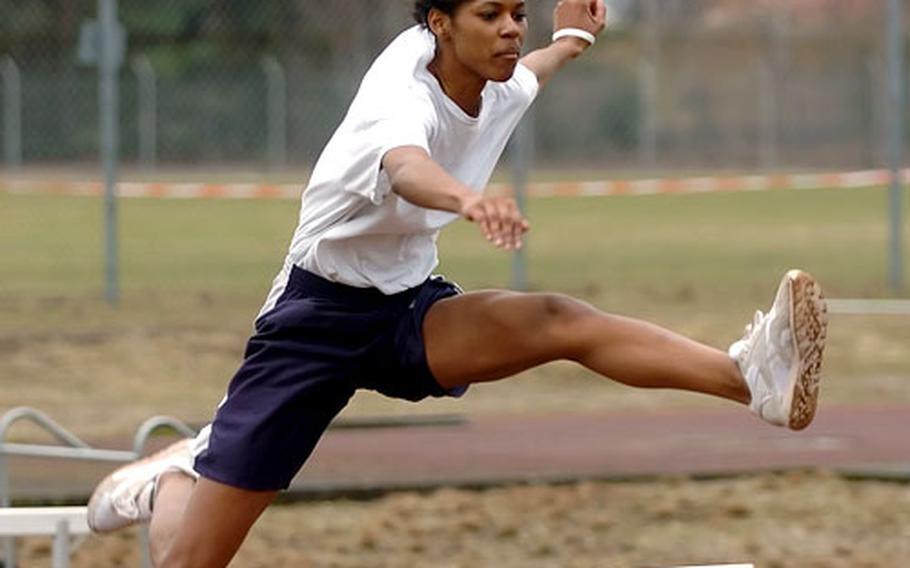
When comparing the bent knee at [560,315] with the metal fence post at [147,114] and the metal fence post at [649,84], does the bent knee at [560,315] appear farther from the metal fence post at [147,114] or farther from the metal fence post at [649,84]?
the metal fence post at [649,84]

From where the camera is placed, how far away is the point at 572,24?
6738mm

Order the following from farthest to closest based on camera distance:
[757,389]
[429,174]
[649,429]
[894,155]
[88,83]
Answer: [88,83]
[894,155]
[649,429]
[757,389]
[429,174]

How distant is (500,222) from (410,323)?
1.23m

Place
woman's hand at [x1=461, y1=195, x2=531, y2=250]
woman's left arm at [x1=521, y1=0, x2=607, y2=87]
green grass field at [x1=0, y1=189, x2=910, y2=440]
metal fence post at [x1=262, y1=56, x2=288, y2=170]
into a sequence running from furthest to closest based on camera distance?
metal fence post at [x1=262, y1=56, x2=288, y2=170] < green grass field at [x1=0, y1=189, x2=910, y2=440] < woman's left arm at [x1=521, y1=0, x2=607, y2=87] < woman's hand at [x1=461, y1=195, x2=531, y2=250]

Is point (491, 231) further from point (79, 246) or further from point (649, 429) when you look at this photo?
point (79, 246)

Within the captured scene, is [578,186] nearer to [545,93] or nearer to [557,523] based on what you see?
[545,93]

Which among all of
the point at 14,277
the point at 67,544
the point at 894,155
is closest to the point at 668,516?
the point at 67,544

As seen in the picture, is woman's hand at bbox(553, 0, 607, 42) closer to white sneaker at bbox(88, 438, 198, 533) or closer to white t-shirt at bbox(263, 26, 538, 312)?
white t-shirt at bbox(263, 26, 538, 312)

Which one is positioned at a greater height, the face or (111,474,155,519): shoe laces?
the face

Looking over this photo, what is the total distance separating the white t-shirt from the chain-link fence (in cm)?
1835

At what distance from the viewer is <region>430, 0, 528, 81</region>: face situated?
5.71 m

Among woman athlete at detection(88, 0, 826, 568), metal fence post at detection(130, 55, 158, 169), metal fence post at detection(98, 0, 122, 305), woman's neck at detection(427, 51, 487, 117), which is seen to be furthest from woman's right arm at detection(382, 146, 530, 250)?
metal fence post at detection(130, 55, 158, 169)

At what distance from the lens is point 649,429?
11961 millimetres

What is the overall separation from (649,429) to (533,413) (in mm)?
790
